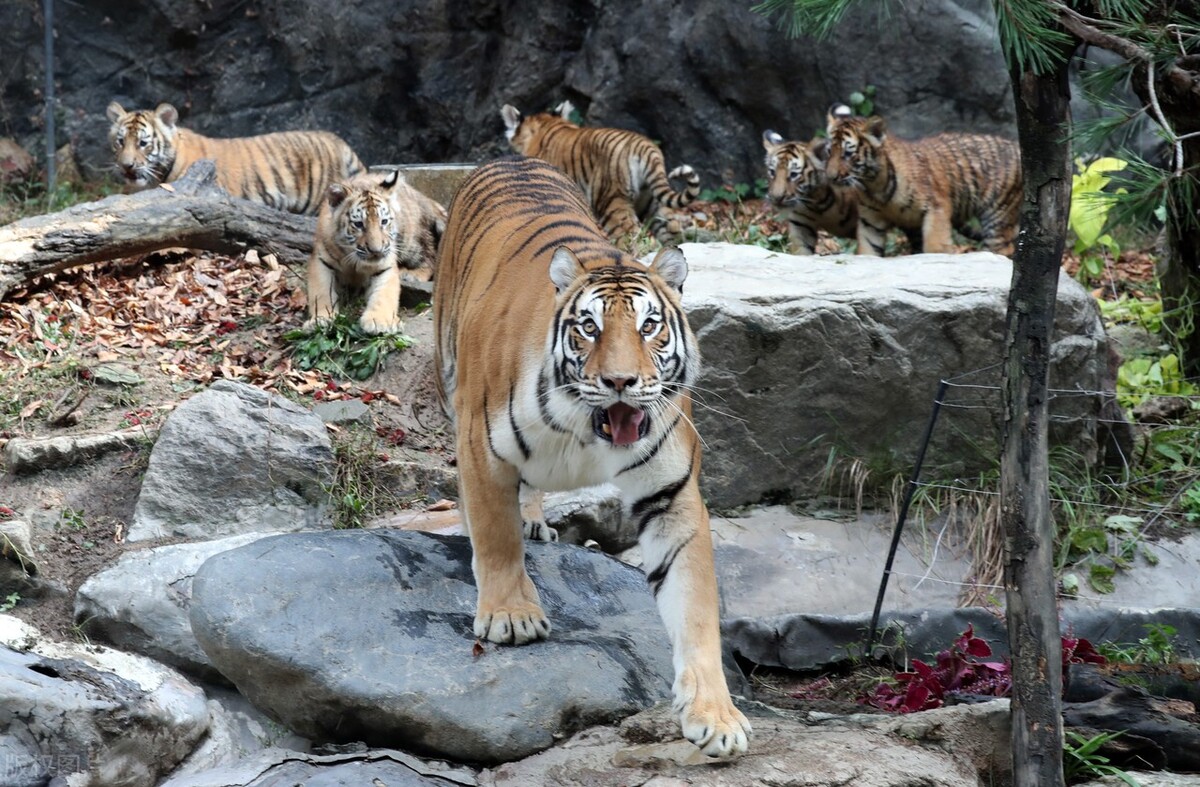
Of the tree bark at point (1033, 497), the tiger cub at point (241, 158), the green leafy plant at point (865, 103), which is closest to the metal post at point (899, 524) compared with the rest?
the tree bark at point (1033, 497)

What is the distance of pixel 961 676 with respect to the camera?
4477 millimetres

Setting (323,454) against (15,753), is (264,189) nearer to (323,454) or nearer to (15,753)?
(323,454)

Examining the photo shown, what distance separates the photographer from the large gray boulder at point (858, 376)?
600 cm

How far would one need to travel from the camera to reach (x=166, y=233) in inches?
309

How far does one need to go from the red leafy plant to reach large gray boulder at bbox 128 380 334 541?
2720 millimetres

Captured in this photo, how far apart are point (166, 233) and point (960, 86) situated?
7.42 m

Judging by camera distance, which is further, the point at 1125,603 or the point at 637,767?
the point at 1125,603

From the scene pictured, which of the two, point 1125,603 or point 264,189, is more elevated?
point 264,189

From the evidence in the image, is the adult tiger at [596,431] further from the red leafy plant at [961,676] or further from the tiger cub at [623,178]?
the tiger cub at [623,178]

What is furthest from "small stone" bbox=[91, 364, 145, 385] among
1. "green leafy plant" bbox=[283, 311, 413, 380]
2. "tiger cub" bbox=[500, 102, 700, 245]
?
"tiger cub" bbox=[500, 102, 700, 245]

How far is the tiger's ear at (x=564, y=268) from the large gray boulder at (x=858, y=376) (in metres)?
1.92

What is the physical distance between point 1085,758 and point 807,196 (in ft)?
19.2

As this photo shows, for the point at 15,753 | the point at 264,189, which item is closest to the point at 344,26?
the point at 264,189

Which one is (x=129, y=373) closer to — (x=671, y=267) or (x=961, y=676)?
(x=671, y=267)
